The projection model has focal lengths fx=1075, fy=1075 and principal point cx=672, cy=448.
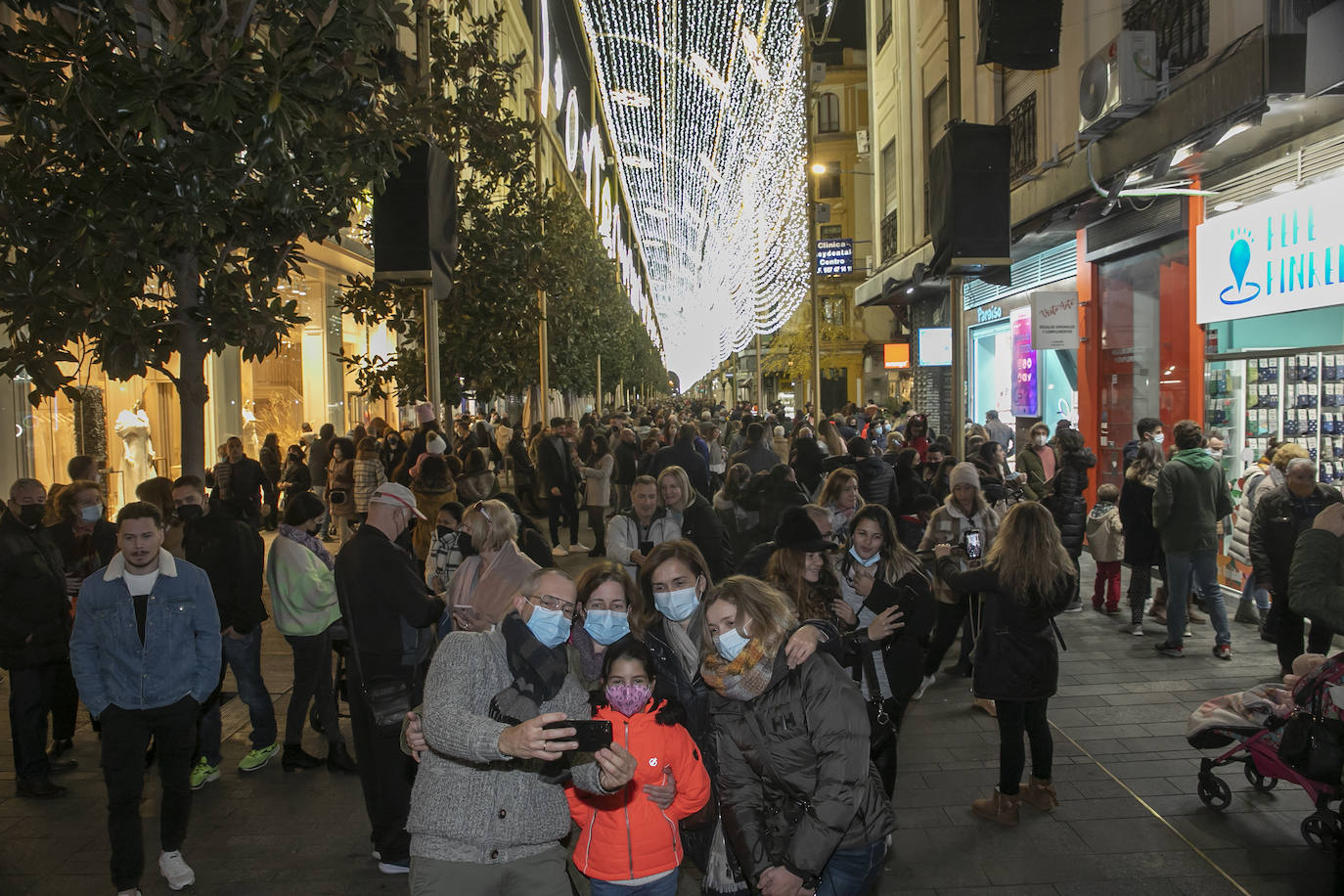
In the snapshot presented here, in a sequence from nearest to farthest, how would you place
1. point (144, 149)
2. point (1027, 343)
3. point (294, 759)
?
point (144, 149), point (294, 759), point (1027, 343)

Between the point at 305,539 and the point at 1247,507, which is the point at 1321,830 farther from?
the point at 305,539

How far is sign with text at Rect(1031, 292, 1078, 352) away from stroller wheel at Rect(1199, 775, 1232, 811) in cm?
964

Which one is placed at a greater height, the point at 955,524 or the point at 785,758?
the point at 955,524

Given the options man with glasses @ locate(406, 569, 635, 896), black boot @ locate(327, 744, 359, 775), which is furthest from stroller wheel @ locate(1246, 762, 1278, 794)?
black boot @ locate(327, 744, 359, 775)

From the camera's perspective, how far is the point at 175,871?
A: 4.92 metres

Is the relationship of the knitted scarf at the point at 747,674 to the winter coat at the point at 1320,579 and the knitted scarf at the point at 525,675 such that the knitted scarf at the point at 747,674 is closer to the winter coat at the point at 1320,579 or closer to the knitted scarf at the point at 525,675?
the knitted scarf at the point at 525,675

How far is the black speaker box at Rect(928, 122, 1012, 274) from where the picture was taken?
9312mm

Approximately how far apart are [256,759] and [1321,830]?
582cm

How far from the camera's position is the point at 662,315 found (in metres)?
157

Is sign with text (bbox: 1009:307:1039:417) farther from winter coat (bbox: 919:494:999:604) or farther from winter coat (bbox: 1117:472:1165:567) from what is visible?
winter coat (bbox: 919:494:999:604)

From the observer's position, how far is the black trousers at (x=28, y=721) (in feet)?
20.3

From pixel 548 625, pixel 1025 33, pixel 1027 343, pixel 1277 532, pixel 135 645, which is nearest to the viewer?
pixel 548 625

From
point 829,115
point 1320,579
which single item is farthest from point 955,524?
point 829,115

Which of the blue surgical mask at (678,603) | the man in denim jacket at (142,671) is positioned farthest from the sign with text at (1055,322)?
the man in denim jacket at (142,671)
